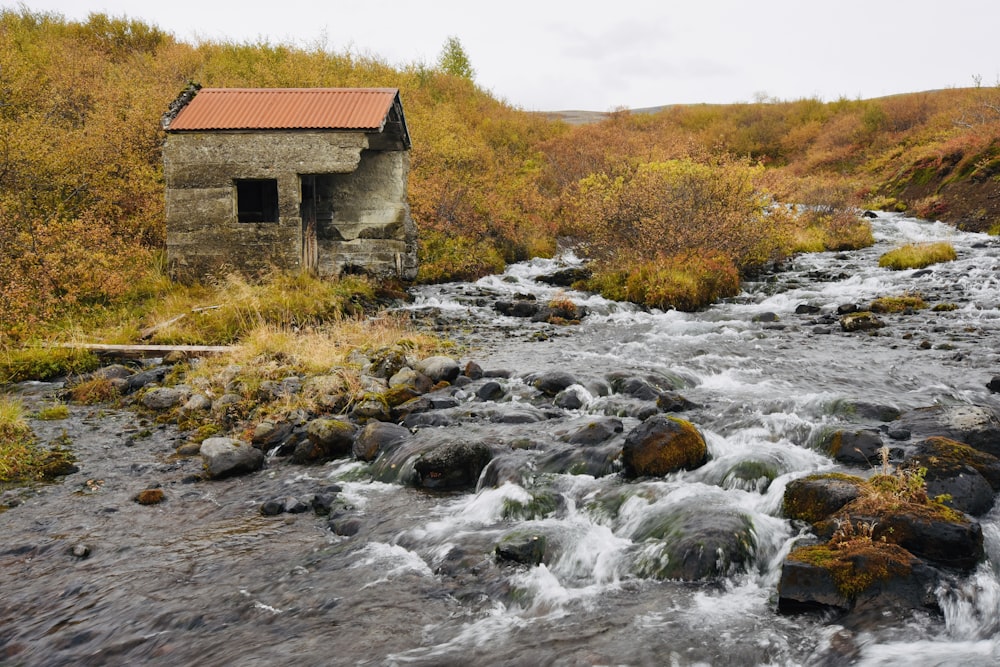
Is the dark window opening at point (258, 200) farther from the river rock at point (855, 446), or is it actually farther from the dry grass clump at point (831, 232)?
the dry grass clump at point (831, 232)

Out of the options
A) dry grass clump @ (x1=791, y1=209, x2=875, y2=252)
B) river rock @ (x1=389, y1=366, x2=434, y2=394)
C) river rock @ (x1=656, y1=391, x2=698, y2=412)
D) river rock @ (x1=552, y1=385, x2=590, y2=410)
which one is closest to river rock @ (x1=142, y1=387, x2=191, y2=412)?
river rock @ (x1=389, y1=366, x2=434, y2=394)

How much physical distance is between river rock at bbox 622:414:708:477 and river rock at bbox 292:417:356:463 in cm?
326

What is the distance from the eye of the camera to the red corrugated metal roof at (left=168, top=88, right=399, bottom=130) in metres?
16.0

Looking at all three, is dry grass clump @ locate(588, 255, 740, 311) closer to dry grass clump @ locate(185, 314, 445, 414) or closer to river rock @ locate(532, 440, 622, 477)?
dry grass clump @ locate(185, 314, 445, 414)

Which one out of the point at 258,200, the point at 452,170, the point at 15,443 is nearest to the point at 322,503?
the point at 15,443

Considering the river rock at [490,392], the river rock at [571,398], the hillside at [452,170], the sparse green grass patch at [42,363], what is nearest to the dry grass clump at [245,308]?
the sparse green grass patch at [42,363]

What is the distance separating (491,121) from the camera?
1455 inches

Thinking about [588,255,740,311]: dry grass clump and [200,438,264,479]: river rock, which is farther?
[588,255,740,311]: dry grass clump

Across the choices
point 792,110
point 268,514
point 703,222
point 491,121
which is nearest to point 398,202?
point 703,222

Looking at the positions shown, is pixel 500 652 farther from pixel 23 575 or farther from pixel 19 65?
pixel 19 65

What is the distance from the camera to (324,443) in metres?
7.81

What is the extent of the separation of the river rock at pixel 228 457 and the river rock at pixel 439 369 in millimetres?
3178

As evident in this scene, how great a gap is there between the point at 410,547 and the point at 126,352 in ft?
28.1

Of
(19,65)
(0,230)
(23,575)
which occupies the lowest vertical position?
(23,575)
